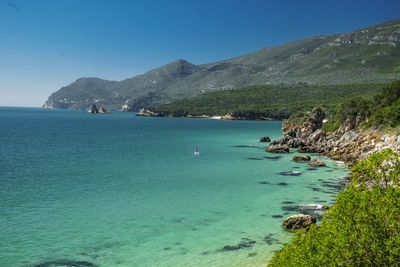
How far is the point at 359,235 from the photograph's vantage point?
15.8m

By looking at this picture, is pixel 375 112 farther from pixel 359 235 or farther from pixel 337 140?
pixel 359 235

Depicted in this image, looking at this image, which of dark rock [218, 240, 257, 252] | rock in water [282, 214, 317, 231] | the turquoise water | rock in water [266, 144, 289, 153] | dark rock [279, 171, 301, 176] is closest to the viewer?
the turquoise water

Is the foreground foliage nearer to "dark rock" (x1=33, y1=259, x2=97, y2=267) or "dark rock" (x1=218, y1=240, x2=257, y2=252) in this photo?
"dark rock" (x1=218, y1=240, x2=257, y2=252)

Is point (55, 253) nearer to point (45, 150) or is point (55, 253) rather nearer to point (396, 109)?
point (396, 109)

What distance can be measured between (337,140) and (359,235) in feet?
285

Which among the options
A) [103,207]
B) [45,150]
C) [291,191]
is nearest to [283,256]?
[103,207]

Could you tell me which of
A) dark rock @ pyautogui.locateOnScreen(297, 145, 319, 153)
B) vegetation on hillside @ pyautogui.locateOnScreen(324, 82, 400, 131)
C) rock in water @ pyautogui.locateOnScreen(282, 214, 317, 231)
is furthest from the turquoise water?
dark rock @ pyautogui.locateOnScreen(297, 145, 319, 153)

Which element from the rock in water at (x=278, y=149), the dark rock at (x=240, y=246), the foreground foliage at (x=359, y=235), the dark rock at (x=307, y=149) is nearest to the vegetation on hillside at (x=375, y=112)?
the dark rock at (x=307, y=149)

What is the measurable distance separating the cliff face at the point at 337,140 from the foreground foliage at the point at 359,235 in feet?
155

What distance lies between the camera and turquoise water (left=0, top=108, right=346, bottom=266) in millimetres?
33219

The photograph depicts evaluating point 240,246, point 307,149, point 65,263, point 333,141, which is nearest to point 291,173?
point 307,149

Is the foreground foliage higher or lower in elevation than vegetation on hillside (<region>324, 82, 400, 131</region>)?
lower

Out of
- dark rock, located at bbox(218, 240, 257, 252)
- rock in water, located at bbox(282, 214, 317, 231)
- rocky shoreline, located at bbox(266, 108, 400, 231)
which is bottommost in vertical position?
dark rock, located at bbox(218, 240, 257, 252)

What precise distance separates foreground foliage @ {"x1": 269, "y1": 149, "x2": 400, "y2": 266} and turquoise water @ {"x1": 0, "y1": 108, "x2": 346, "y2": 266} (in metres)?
15.4
